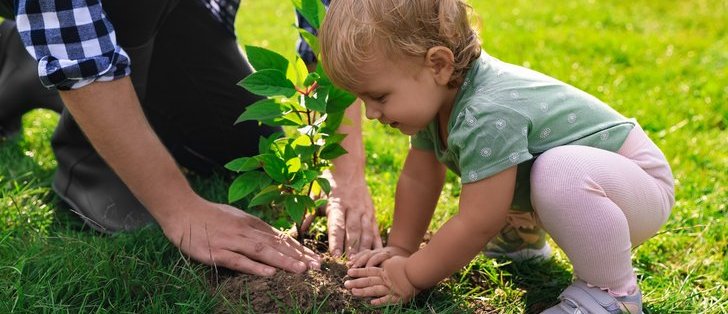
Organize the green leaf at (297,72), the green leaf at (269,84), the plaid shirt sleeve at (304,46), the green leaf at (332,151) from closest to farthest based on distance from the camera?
1. the green leaf at (269,84)
2. the green leaf at (297,72)
3. the green leaf at (332,151)
4. the plaid shirt sleeve at (304,46)

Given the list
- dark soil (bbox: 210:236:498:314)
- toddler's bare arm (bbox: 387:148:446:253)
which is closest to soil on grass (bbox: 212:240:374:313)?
dark soil (bbox: 210:236:498:314)

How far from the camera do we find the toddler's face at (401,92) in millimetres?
1806

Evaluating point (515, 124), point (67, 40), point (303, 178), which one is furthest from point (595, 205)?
point (67, 40)

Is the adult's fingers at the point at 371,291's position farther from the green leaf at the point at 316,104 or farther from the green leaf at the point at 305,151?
the green leaf at the point at 316,104

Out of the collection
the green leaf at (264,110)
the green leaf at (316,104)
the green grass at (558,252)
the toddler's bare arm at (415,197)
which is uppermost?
the green leaf at (316,104)

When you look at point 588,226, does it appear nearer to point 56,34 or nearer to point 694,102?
point 56,34

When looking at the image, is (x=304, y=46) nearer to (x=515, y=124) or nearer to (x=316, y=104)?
(x=316, y=104)

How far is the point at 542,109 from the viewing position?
1.90m

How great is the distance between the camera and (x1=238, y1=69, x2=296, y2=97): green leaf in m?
1.87

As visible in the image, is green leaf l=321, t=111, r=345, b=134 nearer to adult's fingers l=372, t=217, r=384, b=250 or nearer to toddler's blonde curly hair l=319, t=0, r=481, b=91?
toddler's blonde curly hair l=319, t=0, r=481, b=91

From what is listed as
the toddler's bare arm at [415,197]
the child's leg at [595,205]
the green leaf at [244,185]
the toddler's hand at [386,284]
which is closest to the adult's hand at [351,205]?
the toddler's bare arm at [415,197]

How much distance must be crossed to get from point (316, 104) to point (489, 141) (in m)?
0.40

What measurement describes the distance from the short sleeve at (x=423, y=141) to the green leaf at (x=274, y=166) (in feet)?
1.23

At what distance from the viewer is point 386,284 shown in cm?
203
